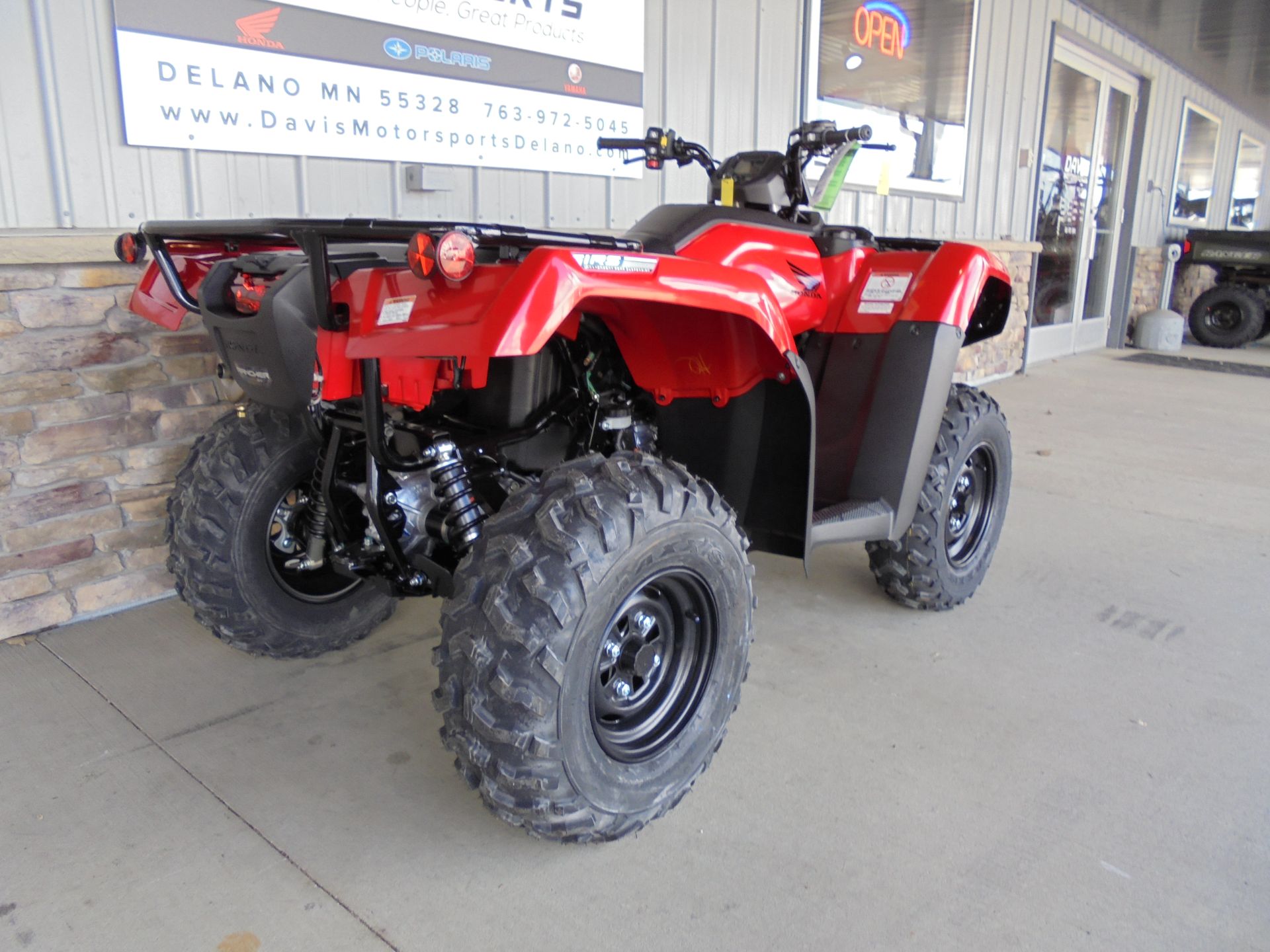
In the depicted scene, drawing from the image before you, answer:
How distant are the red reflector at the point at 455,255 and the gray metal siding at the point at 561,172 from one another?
189 cm

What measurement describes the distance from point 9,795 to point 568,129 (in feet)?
10.5

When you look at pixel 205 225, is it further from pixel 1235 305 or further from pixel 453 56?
pixel 1235 305

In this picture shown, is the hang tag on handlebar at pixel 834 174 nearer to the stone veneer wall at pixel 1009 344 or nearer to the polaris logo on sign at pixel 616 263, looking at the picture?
the polaris logo on sign at pixel 616 263

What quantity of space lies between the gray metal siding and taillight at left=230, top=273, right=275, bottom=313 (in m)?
1.10

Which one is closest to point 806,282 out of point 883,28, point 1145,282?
point 883,28

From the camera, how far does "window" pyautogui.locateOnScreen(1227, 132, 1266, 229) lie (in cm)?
1516

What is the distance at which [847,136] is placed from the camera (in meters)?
2.53

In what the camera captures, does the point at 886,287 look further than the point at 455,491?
Yes

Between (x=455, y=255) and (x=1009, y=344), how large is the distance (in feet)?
25.3

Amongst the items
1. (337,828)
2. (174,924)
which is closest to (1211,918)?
(337,828)

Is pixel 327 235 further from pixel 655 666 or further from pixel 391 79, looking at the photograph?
pixel 391 79

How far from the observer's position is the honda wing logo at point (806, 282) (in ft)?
8.16

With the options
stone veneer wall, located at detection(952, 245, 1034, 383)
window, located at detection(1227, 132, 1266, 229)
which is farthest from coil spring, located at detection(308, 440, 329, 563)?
window, located at detection(1227, 132, 1266, 229)

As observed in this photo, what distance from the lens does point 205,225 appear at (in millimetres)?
1861
